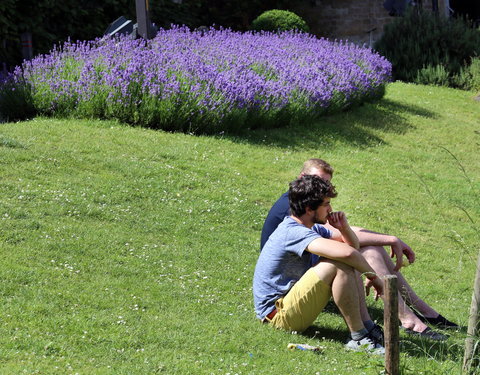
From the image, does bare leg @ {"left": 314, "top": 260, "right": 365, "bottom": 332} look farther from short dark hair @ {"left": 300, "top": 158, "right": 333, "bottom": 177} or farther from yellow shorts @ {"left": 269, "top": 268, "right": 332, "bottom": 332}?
short dark hair @ {"left": 300, "top": 158, "right": 333, "bottom": 177}

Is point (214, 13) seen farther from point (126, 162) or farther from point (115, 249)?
point (115, 249)

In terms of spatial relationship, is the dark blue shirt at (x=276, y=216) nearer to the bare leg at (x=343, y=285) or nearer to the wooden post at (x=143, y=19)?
the bare leg at (x=343, y=285)

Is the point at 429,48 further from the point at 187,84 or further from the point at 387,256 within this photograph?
the point at 387,256

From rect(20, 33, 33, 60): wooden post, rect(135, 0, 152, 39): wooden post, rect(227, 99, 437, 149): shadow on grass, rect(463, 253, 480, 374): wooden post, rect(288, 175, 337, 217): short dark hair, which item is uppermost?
rect(135, 0, 152, 39): wooden post

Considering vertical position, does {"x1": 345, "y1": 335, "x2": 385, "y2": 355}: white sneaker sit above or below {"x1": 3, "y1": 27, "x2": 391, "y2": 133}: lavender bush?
below

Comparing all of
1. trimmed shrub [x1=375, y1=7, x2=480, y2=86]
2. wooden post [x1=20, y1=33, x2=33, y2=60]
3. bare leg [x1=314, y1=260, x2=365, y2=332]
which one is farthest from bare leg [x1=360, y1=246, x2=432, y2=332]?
trimmed shrub [x1=375, y1=7, x2=480, y2=86]

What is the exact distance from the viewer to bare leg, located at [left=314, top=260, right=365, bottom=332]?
4582 mm

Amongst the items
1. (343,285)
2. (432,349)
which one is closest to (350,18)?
(432,349)

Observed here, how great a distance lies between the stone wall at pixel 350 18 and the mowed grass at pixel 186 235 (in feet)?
26.0

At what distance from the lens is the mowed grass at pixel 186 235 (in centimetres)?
440

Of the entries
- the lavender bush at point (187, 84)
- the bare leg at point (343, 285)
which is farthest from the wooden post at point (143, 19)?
the bare leg at point (343, 285)

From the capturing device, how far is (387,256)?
17.4ft

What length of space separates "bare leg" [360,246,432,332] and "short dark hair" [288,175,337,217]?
65cm

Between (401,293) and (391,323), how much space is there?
1305 millimetres
